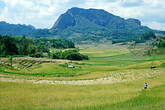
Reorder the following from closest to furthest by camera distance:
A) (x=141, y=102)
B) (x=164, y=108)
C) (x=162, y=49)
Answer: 1. (x=164, y=108)
2. (x=141, y=102)
3. (x=162, y=49)

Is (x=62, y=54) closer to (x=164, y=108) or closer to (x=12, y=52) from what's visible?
(x=12, y=52)

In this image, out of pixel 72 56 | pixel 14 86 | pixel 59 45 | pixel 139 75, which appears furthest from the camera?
pixel 59 45

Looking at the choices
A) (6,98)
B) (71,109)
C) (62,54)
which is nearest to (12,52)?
(62,54)

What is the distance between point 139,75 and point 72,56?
210 ft

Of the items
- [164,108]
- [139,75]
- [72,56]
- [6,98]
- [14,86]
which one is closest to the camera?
[164,108]

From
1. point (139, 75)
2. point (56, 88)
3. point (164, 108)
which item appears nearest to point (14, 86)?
point (56, 88)

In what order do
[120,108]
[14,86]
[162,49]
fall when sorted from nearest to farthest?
[120,108]
[14,86]
[162,49]

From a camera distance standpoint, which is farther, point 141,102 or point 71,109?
point 141,102

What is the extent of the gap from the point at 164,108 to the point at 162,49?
390 feet

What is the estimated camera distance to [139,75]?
4781cm

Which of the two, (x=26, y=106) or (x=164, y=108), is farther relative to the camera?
(x=26, y=106)

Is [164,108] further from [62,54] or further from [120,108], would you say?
[62,54]

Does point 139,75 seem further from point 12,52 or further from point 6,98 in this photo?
point 12,52

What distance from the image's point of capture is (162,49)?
127125 millimetres
